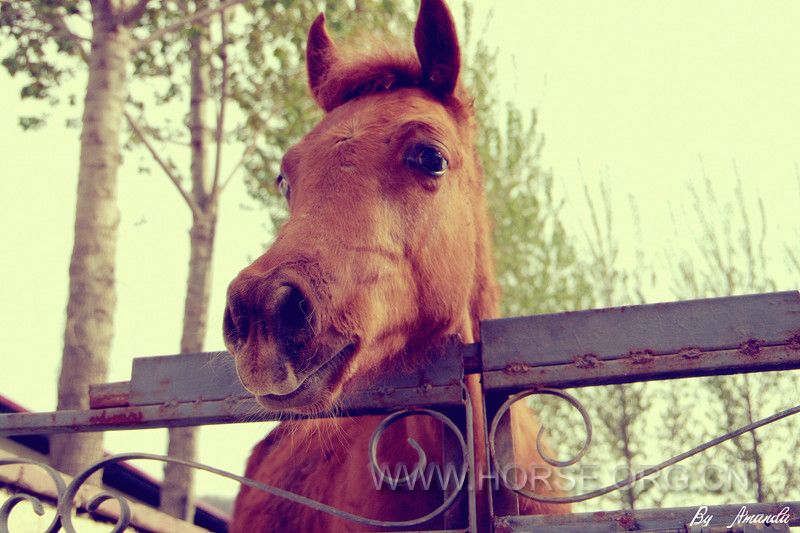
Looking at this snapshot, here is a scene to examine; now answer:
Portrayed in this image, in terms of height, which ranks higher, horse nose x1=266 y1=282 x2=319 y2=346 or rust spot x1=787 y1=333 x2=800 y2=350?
horse nose x1=266 y1=282 x2=319 y2=346

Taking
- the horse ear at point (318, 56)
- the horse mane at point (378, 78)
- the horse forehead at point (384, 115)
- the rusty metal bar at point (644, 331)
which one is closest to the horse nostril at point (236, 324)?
the rusty metal bar at point (644, 331)

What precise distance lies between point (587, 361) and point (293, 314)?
758 mm

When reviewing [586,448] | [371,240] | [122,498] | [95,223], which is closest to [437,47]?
[371,240]

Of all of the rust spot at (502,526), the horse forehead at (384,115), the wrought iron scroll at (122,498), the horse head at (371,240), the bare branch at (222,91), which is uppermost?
the bare branch at (222,91)

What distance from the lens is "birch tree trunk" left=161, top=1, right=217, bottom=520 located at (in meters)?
7.99

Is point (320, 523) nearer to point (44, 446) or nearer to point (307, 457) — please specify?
point (307, 457)

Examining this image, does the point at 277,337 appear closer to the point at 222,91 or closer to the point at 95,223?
the point at 95,223

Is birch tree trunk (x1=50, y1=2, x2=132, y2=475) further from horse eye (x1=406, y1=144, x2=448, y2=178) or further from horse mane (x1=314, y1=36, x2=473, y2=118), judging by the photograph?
horse eye (x1=406, y1=144, x2=448, y2=178)

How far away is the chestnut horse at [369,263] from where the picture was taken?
6.80 feet

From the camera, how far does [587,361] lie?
6.45 feet

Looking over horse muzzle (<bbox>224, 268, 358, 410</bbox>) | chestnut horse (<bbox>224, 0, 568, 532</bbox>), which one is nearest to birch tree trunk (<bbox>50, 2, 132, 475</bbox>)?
chestnut horse (<bbox>224, 0, 568, 532</bbox>)

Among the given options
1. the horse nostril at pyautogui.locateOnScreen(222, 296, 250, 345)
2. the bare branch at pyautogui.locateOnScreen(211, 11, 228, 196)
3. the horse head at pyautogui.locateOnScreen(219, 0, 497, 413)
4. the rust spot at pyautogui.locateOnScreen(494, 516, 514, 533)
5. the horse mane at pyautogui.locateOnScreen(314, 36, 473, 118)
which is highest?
the bare branch at pyautogui.locateOnScreen(211, 11, 228, 196)

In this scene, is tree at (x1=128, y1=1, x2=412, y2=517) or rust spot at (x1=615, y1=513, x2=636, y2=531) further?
tree at (x1=128, y1=1, x2=412, y2=517)

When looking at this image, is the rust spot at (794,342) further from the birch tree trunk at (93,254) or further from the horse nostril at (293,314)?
the birch tree trunk at (93,254)
